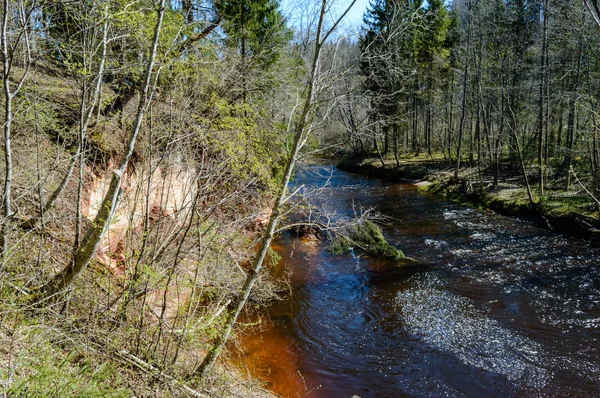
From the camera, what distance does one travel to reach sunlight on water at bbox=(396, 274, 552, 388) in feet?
23.5

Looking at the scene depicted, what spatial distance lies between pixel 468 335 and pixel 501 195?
12735 millimetres

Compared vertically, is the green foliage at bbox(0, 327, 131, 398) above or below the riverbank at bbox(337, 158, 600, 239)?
above

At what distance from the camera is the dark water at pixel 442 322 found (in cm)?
695

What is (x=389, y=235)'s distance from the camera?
14.9 m

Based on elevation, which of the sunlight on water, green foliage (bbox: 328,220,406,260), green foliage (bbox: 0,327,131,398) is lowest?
the sunlight on water

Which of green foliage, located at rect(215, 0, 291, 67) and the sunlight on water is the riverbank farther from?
green foliage, located at rect(215, 0, 291, 67)

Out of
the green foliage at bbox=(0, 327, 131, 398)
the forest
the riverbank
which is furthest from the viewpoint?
the riverbank

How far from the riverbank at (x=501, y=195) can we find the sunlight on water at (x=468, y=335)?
3.64 m

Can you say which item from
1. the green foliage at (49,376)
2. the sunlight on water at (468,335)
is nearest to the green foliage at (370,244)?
the sunlight on water at (468,335)

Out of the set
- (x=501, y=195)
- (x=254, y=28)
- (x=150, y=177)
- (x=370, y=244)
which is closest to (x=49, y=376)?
(x=150, y=177)

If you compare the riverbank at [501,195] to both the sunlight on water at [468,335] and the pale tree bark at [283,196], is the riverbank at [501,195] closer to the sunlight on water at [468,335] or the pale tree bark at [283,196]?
the sunlight on water at [468,335]

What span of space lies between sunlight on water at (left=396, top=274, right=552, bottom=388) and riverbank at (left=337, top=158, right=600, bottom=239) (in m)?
3.64

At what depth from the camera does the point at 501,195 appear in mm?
18547

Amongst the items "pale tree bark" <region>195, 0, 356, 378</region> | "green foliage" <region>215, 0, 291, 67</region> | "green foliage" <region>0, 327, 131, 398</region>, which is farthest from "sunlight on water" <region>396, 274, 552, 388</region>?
"green foliage" <region>215, 0, 291, 67</region>
